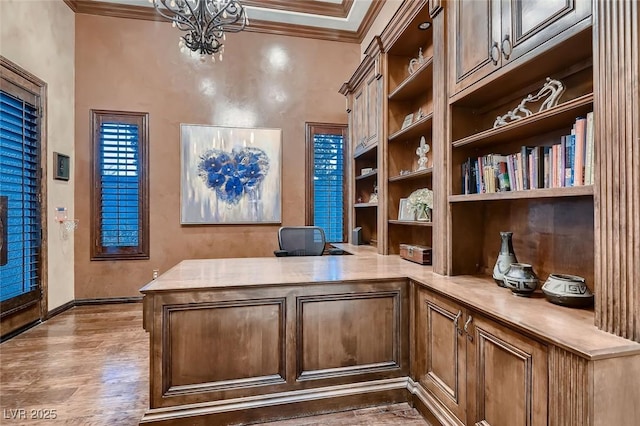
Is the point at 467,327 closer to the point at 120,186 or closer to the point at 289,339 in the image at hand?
the point at 289,339

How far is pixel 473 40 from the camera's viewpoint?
6.45 feet

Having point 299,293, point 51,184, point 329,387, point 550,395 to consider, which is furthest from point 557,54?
point 51,184

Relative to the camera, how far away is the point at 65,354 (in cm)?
286

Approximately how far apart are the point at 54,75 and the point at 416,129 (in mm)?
4054

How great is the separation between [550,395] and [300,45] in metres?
4.85

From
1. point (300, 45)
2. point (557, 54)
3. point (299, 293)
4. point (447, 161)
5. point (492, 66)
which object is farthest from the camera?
point (300, 45)

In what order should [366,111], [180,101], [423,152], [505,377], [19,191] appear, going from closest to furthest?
[505,377] < [423,152] < [19,191] < [366,111] < [180,101]

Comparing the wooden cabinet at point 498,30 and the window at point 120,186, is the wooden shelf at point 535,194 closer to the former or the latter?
the wooden cabinet at point 498,30

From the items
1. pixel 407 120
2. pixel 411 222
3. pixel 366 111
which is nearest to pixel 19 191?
pixel 366 111

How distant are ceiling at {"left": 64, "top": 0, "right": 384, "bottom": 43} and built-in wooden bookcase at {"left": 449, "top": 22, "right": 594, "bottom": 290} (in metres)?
2.90

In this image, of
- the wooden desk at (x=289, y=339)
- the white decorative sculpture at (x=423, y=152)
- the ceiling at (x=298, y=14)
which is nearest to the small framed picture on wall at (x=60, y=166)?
the ceiling at (x=298, y=14)

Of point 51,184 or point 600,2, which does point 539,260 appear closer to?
point 600,2

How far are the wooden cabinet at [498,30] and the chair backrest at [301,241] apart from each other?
2267 millimetres

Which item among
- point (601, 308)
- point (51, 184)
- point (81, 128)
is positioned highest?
point (81, 128)
